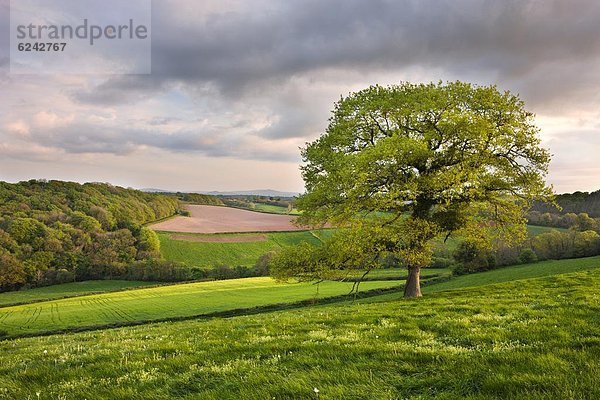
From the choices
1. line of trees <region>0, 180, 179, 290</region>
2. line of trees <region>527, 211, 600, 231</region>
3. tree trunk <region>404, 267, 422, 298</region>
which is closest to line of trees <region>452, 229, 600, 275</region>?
line of trees <region>527, 211, 600, 231</region>

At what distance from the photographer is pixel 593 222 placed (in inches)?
3246

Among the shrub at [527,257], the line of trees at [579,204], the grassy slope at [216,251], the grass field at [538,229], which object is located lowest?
the grassy slope at [216,251]

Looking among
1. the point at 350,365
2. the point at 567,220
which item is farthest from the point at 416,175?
the point at 567,220

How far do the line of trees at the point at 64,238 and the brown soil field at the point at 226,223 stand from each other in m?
13.6

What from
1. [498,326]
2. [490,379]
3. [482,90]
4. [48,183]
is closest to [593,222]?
[482,90]

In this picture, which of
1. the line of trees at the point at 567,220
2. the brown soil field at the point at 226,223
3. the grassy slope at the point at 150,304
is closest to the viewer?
→ the grassy slope at the point at 150,304

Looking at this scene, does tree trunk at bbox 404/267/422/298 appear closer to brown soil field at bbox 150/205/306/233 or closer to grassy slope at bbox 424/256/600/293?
grassy slope at bbox 424/256/600/293

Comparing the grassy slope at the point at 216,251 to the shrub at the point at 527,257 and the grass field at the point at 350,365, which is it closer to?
the shrub at the point at 527,257

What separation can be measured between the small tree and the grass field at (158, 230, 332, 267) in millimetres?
78357

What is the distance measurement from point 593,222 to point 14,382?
106 m

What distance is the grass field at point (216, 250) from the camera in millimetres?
107688

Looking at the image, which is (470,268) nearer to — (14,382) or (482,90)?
(482,90)

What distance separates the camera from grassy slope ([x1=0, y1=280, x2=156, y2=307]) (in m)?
81.5

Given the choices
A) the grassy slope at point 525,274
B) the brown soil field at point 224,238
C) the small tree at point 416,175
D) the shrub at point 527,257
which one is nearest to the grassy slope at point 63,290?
the brown soil field at point 224,238
